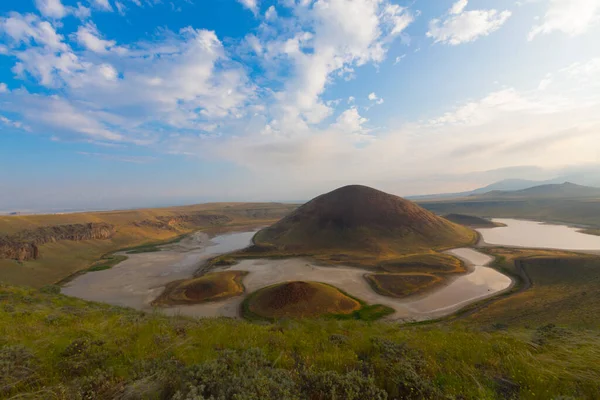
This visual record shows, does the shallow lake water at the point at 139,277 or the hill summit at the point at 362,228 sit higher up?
the hill summit at the point at 362,228

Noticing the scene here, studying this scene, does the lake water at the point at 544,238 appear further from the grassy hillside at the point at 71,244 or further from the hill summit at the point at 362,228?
the grassy hillside at the point at 71,244

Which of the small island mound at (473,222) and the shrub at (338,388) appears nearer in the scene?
the shrub at (338,388)

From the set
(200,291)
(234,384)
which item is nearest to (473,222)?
(200,291)

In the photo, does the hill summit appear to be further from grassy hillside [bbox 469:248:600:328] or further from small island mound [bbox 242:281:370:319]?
small island mound [bbox 242:281:370:319]

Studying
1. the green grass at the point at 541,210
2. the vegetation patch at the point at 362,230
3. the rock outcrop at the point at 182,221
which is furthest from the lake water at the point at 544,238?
the rock outcrop at the point at 182,221

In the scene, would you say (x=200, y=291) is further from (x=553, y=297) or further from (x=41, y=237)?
(x=41, y=237)

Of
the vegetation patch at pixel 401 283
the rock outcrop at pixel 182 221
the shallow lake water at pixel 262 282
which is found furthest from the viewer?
the rock outcrop at pixel 182 221
